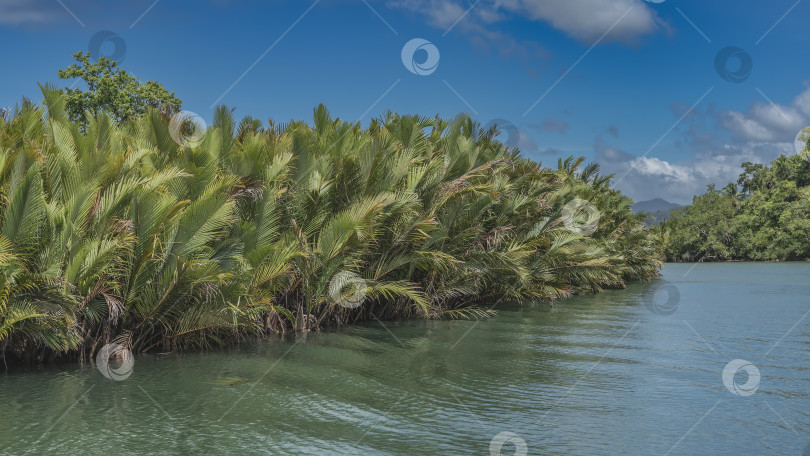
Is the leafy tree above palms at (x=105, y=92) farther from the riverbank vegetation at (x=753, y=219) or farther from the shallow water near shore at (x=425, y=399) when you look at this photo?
the riverbank vegetation at (x=753, y=219)

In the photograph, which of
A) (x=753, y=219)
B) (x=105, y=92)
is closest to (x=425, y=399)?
(x=105, y=92)

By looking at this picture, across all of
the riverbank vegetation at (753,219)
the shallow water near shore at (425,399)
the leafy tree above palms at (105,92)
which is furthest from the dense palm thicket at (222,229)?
the riverbank vegetation at (753,219)

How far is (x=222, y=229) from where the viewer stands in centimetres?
980

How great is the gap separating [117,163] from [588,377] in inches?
270

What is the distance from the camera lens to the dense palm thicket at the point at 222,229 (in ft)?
24.7

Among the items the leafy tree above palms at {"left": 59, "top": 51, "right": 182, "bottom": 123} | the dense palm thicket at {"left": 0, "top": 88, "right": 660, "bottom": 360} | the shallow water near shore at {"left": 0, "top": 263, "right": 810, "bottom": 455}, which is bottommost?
the shallow water near shore at {"left": 0, "top": 263, "right": 810, "bottom": 455}

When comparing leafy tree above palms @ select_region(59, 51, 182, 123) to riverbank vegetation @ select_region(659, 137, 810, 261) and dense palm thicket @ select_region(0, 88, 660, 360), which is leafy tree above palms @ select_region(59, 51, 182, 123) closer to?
dense palm thicket @ select_region(0, 88, 660, 360)

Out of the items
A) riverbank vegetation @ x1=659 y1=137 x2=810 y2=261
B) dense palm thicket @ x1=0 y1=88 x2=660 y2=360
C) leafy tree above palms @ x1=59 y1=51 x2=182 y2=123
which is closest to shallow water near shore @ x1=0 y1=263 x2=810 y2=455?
dense palm thicket @ x1=0 y1=88 x2=660 y2=360

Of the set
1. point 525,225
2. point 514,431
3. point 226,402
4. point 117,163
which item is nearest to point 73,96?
point 525,225

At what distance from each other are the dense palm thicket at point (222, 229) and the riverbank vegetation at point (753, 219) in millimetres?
62517

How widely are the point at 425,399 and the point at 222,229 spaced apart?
430 centimetres

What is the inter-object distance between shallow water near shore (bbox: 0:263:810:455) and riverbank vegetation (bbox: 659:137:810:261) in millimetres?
65927

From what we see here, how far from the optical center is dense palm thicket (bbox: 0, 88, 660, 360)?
24.7ft

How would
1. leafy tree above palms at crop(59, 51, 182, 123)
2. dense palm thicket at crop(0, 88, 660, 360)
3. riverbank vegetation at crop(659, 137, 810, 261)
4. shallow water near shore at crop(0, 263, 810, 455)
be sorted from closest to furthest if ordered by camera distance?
1. shallow water near shore at crop(0, 263, 810, 455)
2. dense palm thicket at crop(0, 88, 660, 360)
3. leafy tree above palms at crop(59, 51, 182, 123)
4. riverbank vegetation at crop(659, 137, 810, 261)
